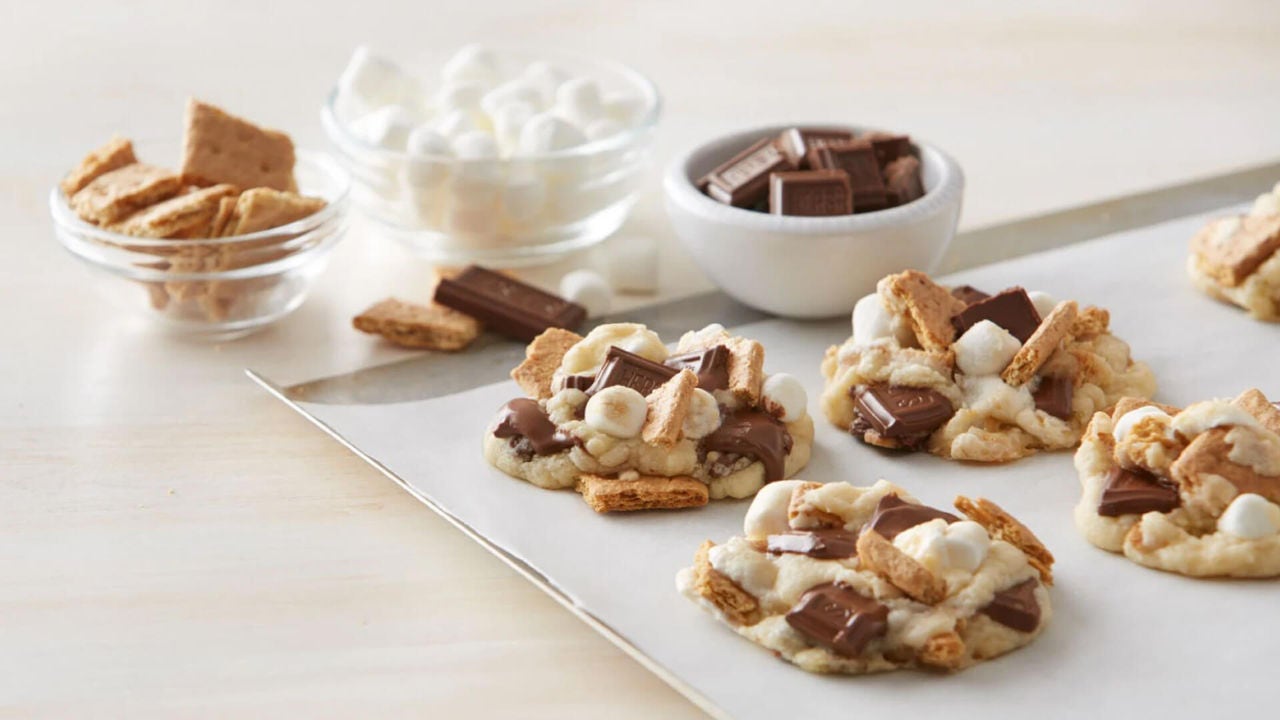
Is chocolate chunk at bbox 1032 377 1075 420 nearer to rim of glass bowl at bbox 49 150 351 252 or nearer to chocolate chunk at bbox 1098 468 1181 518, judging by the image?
chocolate chunk at bbox 1098 468 1181 518

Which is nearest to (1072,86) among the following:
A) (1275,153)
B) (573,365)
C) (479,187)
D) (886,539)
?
(1275,153)

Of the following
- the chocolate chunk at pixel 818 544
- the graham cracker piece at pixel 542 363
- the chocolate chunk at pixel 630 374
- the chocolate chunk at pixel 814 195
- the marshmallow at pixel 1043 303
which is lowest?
the graham cracker piece at pixel 542 363

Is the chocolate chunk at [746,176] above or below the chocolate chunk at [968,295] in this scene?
above

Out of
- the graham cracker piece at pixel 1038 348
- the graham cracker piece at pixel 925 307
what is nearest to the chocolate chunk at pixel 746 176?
the graham cracker piece at pixel 925 307

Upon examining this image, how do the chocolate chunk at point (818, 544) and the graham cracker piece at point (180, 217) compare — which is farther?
the graham cracker piece at point (180, 217)

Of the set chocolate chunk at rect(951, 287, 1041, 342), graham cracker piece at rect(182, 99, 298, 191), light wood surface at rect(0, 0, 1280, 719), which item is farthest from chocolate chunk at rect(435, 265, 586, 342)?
chocolate chunk at rect(951, 287, 1041, 342)

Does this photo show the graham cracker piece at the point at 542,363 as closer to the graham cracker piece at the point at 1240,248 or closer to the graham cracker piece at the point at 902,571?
the graham cracker piece at the point at 902,571

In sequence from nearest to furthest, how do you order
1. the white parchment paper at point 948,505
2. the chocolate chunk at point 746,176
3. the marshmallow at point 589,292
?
the white parchment paper at point 948,505 → the chocolate chunk at point 746,176 → the marshmallow at point 589,292
